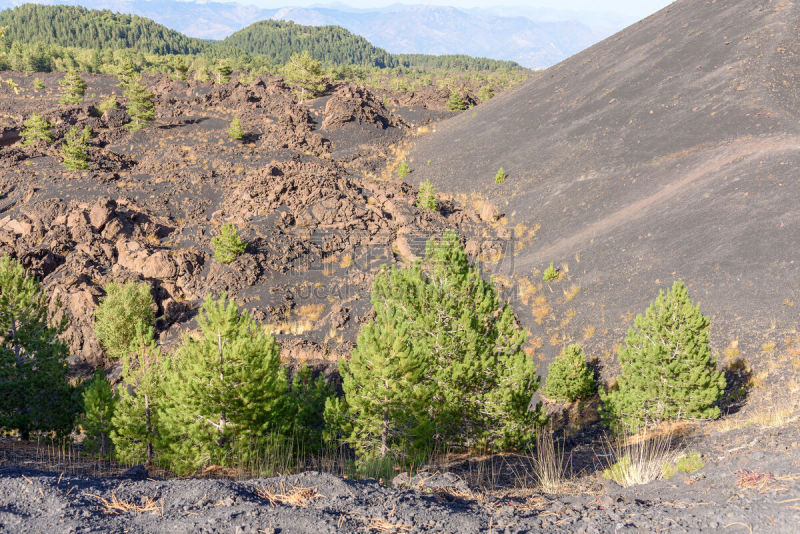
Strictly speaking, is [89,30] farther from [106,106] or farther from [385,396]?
[385,396]

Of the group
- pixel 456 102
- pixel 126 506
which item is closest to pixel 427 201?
pixel 126 506

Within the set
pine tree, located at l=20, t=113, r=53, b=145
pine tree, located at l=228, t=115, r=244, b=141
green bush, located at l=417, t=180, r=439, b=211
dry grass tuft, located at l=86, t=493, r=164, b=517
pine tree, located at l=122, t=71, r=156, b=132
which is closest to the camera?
dry grass tuft, located at l=86, t=493, r=164, b=517

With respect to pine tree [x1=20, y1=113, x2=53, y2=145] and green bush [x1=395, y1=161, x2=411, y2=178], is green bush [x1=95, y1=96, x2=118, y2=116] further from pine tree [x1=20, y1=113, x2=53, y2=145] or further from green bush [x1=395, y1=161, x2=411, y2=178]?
green bush [x1=395, y1=161, x2=411, y2=178]

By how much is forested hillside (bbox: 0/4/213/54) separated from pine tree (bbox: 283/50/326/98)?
104 metres

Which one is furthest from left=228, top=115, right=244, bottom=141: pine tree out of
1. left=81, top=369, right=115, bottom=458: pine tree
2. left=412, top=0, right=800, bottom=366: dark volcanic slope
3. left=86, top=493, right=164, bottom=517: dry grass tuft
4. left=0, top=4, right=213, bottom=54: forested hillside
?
left=0, top=4, right=213, bottom=54: forested hillside

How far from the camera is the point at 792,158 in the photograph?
2055cm

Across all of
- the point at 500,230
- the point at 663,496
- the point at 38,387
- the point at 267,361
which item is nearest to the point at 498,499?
the point at 663,496

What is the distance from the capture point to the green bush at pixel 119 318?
1741cm

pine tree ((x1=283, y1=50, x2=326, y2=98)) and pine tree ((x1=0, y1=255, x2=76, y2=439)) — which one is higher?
pine tree ((x1=283, y1=50, x2=326, y2=98))

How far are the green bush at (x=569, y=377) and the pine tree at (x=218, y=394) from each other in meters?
8.28

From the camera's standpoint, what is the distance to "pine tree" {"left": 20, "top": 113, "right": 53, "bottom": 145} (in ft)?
119

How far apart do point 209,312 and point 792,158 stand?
24.7 meters

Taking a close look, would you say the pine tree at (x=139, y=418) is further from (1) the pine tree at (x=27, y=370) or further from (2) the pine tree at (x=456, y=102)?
(2) the pine tree at (x=456, y=102)

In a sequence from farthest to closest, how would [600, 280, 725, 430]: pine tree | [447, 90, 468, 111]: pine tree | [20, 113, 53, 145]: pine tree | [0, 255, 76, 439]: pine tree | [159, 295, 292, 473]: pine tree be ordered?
[447, 90, 468, 111]: pine tree, [20, 113, 53, 145]: pine tree, [0, 255, 76, 439]: pine tree, [600, 280, 725, 430]: pine tree, [159, 295, 292, 473]: pine tree
